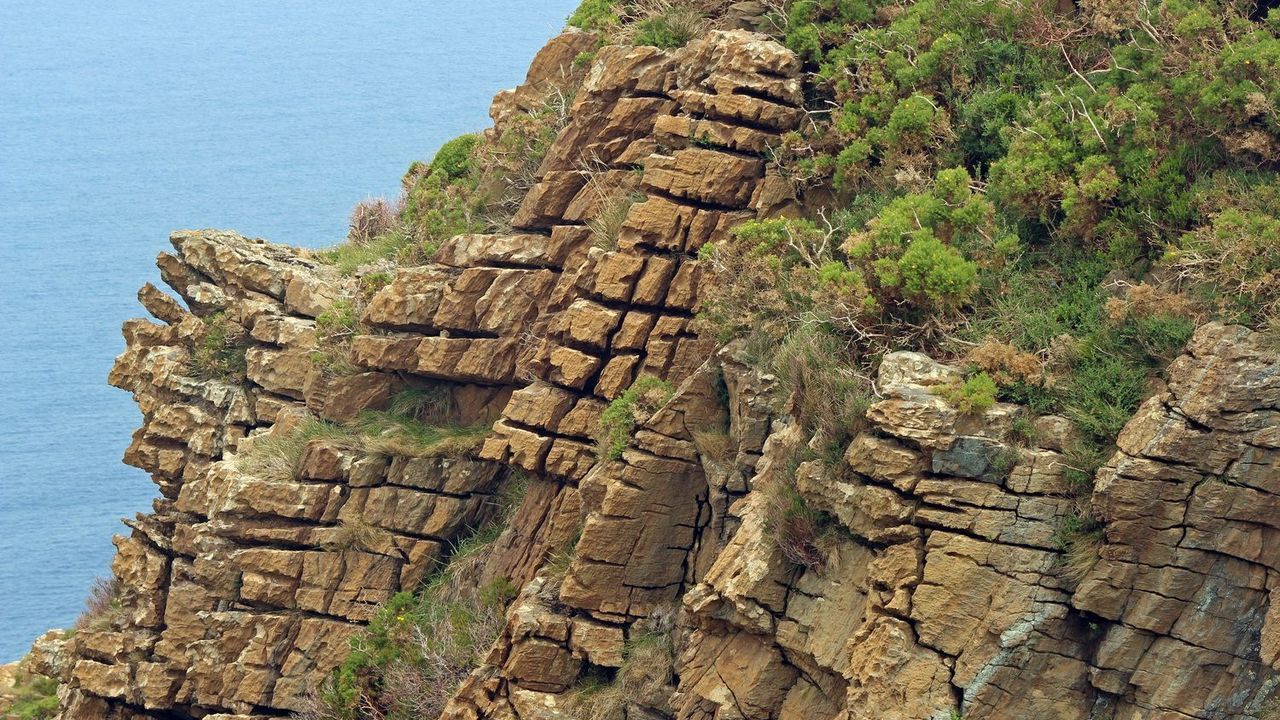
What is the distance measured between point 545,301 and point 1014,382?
35.1 ft

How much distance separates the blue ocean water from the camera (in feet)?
318

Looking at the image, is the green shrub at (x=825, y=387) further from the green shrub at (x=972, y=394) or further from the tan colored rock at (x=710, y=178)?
the tan colored rock at (x=710, y=178)

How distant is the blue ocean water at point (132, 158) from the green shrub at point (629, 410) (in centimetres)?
6075

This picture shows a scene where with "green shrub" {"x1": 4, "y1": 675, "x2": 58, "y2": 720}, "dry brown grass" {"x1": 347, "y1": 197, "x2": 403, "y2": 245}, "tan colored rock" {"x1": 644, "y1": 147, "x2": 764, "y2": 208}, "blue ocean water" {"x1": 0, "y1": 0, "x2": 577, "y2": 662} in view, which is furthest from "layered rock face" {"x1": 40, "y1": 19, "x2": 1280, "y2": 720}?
"blue ocean water" {"x1": 0, "y1": 0, "x2": 577, "y2": 662}

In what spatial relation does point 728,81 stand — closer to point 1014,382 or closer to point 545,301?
point 545,301

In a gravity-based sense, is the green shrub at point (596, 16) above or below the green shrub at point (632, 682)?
above

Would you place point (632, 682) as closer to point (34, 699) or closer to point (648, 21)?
point (648, 21)

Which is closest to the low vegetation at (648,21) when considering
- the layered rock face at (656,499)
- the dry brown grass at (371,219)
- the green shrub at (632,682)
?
the layered rock face at (656,499)

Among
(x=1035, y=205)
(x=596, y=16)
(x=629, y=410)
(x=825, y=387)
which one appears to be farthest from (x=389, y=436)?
(x=1035, y=205)

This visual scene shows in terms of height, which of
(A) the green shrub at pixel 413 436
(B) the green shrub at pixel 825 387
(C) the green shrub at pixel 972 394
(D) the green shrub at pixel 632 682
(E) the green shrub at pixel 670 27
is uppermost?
(E) the green shrub at pixel 670 27

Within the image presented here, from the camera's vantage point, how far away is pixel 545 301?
30.1 m

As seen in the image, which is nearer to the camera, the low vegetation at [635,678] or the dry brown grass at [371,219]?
the low vegetation at [635,678]

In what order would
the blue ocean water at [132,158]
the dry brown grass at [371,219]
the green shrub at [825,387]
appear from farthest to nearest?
1. the blue ocean water at [132,158]
2. the dry brown grass at [371,219]
3. the green shrub at [825,387]

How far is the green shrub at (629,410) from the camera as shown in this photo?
85.5ft
